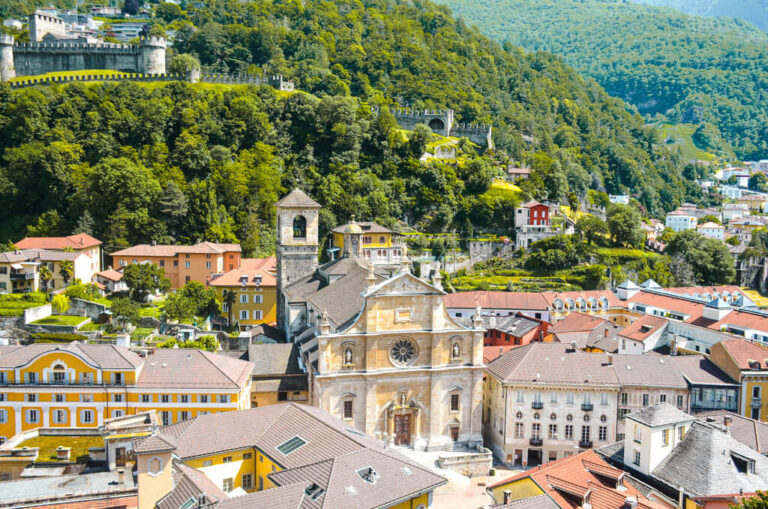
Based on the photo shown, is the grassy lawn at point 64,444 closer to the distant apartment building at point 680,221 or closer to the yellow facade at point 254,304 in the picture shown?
the yellow facade at point 254,304

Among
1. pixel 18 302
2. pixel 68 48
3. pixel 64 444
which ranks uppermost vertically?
pixel 68 48

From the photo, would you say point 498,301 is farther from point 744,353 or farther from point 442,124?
point 442,124

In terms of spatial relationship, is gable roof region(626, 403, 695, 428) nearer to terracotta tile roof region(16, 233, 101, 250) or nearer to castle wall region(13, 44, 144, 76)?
terracotta tile roof region(16, 233, 101, 250)

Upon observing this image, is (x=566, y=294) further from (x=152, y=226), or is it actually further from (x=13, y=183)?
(x=13, y=183)

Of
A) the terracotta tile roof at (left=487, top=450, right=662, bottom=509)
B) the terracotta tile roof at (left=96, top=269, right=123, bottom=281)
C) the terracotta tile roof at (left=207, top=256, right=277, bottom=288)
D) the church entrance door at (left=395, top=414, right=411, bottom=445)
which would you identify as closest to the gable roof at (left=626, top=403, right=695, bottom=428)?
the terracotta tile roof at (left=487, top=450, right=662, bottom=509)

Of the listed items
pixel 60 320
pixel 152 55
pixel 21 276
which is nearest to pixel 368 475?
pixel 60 320

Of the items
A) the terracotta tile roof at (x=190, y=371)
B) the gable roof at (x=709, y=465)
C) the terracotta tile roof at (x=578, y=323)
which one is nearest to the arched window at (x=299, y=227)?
the terracotta tile roof at (x=190, y=371)
